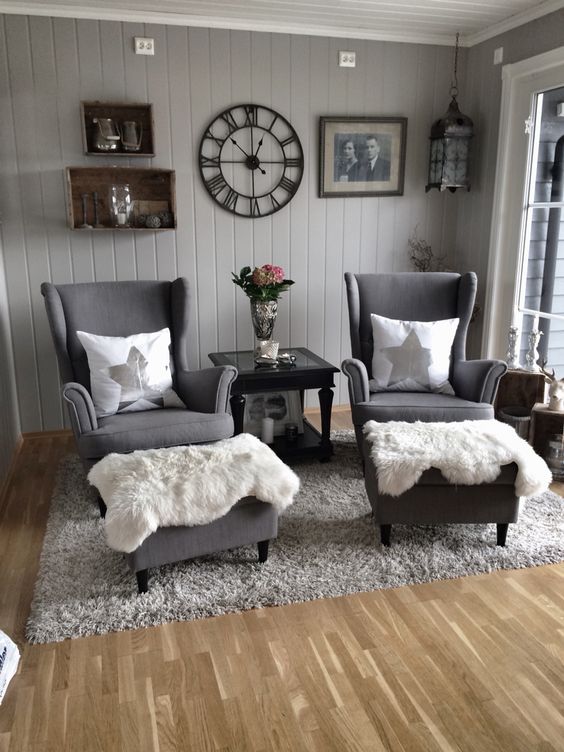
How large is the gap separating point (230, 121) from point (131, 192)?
0.76 meters

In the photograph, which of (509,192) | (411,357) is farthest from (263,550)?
(509,192)

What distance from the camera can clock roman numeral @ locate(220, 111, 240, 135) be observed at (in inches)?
158

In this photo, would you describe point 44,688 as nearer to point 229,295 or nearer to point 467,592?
point 467,592

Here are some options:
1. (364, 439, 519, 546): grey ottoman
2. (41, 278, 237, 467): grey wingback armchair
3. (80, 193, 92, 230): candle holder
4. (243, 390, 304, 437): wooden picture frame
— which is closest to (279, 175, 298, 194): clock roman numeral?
(41, 278, 237, 467): grey wingback armchair

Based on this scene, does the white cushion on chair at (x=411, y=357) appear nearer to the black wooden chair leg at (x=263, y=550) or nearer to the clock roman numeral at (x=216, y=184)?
the black wooden chair leg at (x=263, y=550)

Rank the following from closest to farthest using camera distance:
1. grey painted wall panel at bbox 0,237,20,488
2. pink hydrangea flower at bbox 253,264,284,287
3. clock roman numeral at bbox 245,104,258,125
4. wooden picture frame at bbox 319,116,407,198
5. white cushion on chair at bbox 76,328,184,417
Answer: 1. white cushion on chair at bbox 76,328,184,417
2. grey painted wall panel at bbox 0,237,20,488
3. pink hydrangea flower at bbox 253,264,284,287
4. clock roman numeral at bbox 245,104,258,125
5. wooden picture frame at bbox 319,116,407,198

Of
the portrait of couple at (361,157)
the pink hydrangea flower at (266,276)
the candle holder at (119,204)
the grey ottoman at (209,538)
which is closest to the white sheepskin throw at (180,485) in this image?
the grey ottoman at (209,538)

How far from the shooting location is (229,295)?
4.31m

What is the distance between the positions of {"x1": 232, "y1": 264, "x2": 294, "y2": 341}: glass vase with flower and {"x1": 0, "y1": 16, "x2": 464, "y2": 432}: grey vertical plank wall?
0.69 m

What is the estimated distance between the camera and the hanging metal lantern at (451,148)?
4.15 m

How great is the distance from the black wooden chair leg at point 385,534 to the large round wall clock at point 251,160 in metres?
2.34

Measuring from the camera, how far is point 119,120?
3850 mm

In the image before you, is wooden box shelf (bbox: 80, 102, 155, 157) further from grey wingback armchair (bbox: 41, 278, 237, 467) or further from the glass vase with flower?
the glass vase with flower

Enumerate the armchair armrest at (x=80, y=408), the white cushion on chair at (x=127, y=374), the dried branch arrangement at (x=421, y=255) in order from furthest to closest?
the dried branch arrangement at (x=421, y=255), the white cushion on chair at (x=127, y=374), the armchair armrest at (x=80, y=408)
